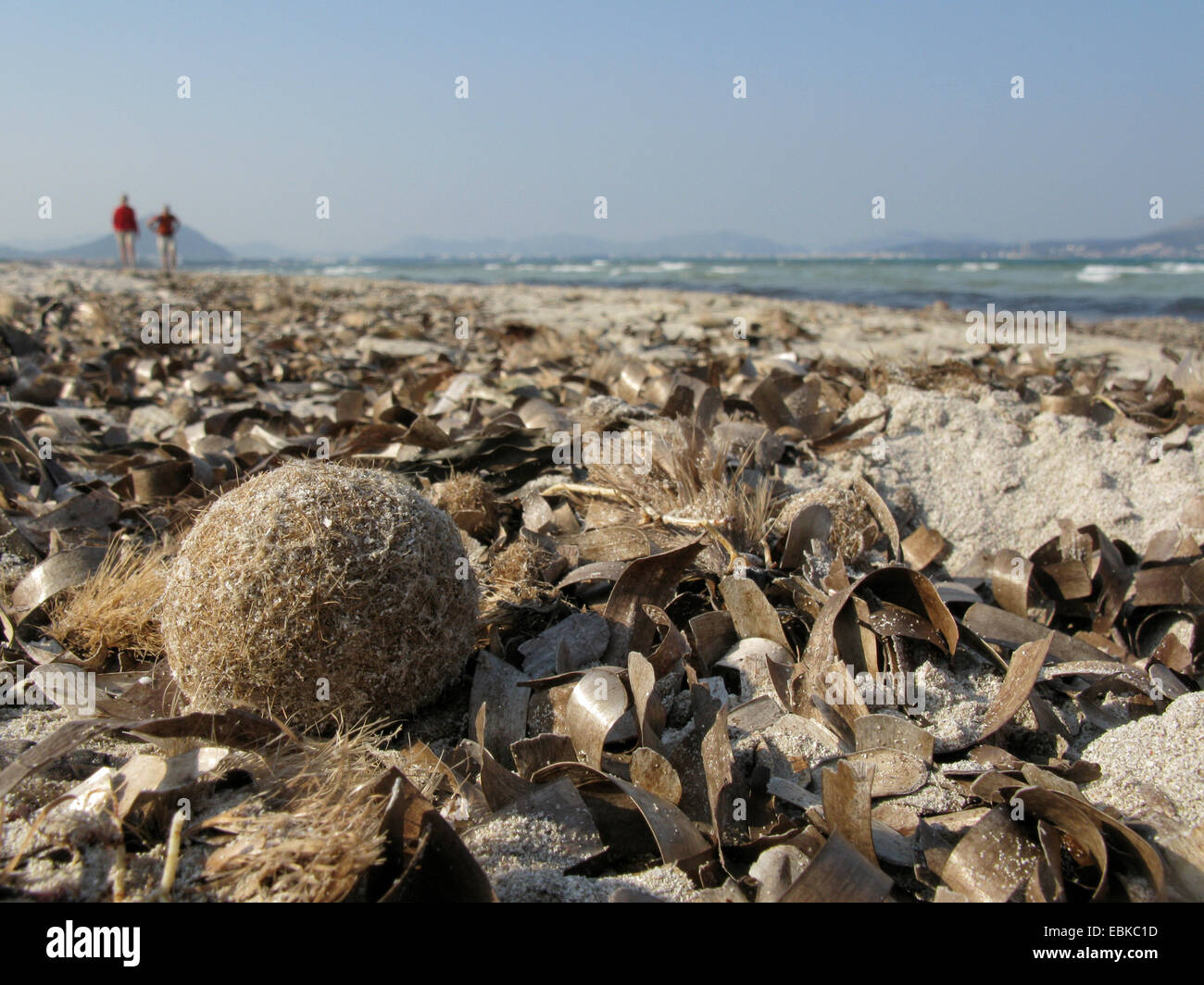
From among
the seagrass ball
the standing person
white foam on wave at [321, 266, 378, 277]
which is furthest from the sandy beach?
white foam on wave at [321, 266, 378, 277]

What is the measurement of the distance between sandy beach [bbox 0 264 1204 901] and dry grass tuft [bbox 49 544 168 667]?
23mm

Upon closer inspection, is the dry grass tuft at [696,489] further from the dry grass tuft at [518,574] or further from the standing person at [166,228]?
the standing person at [166,228]

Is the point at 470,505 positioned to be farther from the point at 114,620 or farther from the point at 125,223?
the point at 125,223

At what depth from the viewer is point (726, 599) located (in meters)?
2.42

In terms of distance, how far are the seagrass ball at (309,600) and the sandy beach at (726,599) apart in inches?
6.3

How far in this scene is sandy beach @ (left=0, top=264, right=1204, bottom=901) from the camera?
61.7 inches

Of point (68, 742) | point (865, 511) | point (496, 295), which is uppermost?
point (496, 295)

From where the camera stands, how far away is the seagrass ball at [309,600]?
5.81 feet

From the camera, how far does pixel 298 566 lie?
1771 mm

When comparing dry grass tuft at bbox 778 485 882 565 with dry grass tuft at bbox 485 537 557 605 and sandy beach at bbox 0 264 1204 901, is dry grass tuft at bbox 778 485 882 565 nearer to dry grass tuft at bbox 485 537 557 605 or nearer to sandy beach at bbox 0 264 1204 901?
sandy beach at bbox 0 264 1204 901

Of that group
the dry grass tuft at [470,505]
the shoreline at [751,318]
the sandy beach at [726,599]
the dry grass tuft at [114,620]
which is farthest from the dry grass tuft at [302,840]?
the shoreline at [751,318]
